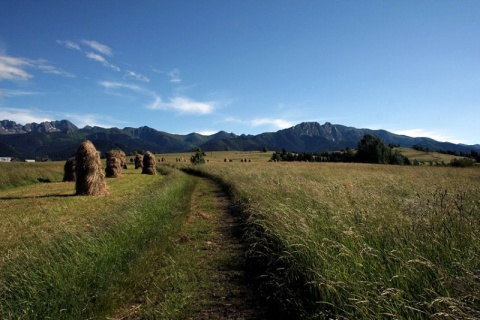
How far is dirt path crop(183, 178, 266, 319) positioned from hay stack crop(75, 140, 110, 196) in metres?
15.1

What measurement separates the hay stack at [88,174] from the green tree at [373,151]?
80.4 meters

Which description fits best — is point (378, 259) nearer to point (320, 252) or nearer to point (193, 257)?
point (320, 252)

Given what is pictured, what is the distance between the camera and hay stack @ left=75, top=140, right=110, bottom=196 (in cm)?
2538

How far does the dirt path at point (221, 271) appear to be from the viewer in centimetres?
586

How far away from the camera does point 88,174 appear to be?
25.9 metres

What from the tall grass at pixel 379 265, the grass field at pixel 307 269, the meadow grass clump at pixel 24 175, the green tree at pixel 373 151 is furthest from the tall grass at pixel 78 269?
the green tree at pixel 373 151

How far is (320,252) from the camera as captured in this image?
5.58 meters

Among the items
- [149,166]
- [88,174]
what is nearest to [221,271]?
[88,174]

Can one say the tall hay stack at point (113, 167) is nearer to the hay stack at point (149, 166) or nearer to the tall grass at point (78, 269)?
the hay stack at point (149, 166)

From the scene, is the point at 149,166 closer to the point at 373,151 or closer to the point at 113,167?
the point at 113,167

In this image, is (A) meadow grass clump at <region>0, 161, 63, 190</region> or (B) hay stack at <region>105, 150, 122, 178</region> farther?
(B) hay stack at <region>105, 150, 122, 178</region>

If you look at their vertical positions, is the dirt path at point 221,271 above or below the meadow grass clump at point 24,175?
above

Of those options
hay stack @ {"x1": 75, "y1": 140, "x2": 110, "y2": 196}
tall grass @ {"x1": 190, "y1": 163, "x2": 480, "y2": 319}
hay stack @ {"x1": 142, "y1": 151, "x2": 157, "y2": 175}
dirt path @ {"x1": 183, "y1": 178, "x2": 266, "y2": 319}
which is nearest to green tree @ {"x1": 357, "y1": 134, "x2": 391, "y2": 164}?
hay stack @ {"x1": 142, "y1": 151, "x2": 157, "y2": 175}

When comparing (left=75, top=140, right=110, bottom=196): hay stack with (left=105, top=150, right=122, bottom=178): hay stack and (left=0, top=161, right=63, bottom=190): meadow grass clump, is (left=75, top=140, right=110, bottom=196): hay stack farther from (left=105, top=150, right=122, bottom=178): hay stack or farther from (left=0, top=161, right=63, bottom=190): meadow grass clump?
(left=105, top=150, right=122, bottom=178): hay stack
